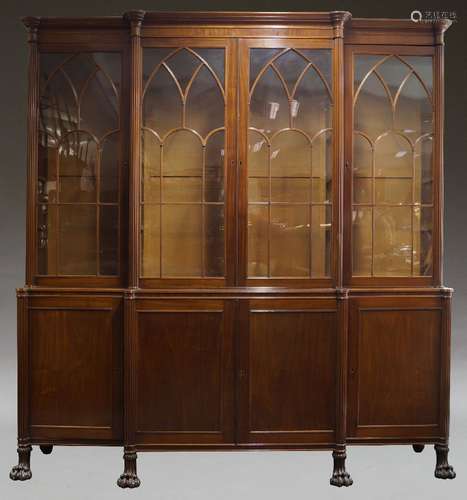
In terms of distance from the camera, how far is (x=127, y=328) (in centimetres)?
396

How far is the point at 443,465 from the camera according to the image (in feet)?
13.4

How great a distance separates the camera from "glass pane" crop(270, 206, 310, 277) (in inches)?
161

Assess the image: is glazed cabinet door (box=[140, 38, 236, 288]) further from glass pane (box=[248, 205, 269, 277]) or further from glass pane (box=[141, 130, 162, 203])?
glass pane (box=[248, 205, 269, 277])

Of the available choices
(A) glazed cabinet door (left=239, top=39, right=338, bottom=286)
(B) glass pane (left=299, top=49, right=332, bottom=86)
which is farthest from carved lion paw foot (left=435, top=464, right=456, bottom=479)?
(B) glass pane (left=299, top=49, right=332, bottom=86)

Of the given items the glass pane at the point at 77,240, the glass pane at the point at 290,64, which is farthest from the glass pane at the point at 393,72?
the glass pane at the point at 77,240

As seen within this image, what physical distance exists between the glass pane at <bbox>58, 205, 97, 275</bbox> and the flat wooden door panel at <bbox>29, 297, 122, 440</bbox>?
20cm

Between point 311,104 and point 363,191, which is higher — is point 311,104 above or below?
above

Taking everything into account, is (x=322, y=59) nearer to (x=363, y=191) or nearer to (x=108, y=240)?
(x=363, y=191)

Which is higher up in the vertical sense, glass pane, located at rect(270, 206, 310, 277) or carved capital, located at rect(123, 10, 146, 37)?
carved capital, located at rect(123, 10, 146, 37)

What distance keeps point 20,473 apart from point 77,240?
128 centimetres

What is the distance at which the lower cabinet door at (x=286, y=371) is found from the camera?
13.1 feet

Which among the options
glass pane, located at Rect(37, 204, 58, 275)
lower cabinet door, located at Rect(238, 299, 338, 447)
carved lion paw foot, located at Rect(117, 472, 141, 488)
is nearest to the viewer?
carved lion paw foot, located at Rect(117, 472, 141, 488)

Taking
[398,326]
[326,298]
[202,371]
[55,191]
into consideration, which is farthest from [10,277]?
[398,326]

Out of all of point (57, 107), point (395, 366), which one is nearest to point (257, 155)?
point (57, 107)
